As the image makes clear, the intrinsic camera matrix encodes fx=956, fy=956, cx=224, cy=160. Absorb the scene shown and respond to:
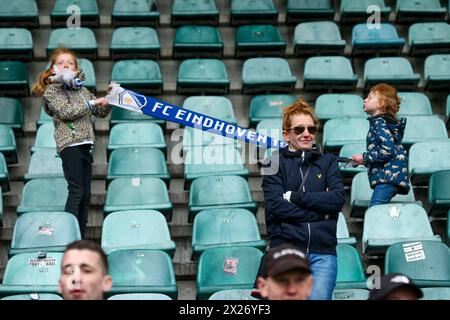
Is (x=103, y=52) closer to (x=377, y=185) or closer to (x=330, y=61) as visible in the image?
(x=330, y=61)

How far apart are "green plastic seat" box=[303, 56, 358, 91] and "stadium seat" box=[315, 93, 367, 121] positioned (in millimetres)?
234

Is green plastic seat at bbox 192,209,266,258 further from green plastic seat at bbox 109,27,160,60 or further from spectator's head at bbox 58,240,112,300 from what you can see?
green plastic seat at bbox 109,27,160,60

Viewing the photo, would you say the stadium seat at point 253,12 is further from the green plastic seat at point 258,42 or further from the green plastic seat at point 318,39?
the green plastic seat at point 318,39

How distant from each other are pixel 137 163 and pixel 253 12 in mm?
2760

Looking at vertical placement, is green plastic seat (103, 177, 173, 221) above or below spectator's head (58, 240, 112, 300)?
above

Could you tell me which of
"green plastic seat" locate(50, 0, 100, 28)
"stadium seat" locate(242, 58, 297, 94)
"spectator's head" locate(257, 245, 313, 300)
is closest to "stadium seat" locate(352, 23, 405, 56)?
"stadium seat" locate(242, 58, 297, 94)

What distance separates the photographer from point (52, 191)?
6.59 meters

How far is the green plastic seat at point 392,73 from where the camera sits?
8.34 meters

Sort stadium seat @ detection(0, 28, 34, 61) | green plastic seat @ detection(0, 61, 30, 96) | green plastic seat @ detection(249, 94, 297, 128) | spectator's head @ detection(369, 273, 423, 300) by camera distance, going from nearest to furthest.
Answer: spectator's head @ detection(369, 273, 423, 300) < green plastic seat @ detection(249, 94, 297, 128) < green plastic seat @ detection(0, 61, 30, 96) < stadium seat @ detection(0, 28, 34, 61)

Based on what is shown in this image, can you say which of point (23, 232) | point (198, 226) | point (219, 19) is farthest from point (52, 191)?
point (219, 19)

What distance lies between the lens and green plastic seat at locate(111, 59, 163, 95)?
26.9ft

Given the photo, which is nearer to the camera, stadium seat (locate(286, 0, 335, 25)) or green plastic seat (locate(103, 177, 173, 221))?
green plastic seat (locate(103, 177, 173, 221))

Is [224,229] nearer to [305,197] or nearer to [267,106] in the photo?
[305,197]
